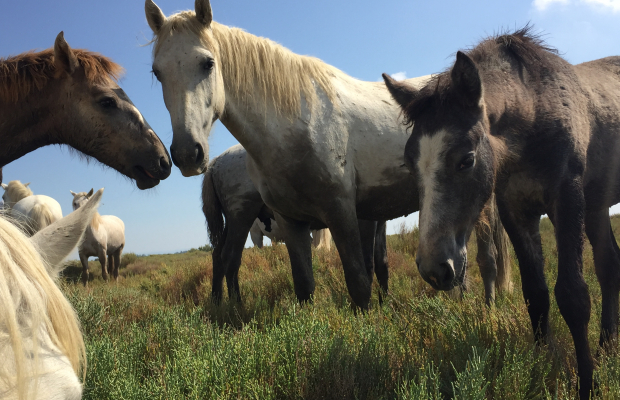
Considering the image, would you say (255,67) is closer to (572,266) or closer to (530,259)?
(530,259)

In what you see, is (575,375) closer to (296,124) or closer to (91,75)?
(296,124)

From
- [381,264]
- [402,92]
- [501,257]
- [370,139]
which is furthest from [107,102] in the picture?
[501,257]

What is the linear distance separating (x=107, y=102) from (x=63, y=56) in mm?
469

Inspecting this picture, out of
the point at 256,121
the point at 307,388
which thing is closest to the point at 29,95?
the point at 256,121

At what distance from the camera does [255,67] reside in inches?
137

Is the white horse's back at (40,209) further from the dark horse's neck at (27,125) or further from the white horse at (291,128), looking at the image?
the white horse at (291,128)

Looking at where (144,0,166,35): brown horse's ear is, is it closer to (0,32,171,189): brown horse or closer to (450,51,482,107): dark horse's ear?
(0,32,171,189): brown horse

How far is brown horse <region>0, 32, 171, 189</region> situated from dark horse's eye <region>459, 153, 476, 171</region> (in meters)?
2.45

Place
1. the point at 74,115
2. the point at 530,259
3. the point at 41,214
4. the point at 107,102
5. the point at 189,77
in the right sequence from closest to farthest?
the point at 530,259
the point at 189,77
the point at 74,115
the point at 107,102
the point at 41,214

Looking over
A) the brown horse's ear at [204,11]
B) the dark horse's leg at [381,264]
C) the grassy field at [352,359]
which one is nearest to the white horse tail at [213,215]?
the dark horse's leg at [381,264]

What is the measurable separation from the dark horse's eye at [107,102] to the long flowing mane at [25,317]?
2633 millimetres

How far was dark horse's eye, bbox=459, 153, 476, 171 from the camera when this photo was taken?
213 cm

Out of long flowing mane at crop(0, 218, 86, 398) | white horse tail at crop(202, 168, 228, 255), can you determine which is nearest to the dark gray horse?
white horse tail at crop(202, 168, 228, 255)

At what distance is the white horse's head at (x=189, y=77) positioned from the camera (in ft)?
9.30
